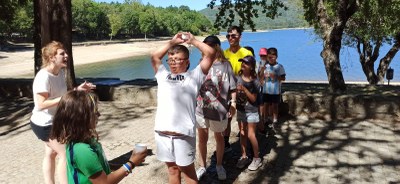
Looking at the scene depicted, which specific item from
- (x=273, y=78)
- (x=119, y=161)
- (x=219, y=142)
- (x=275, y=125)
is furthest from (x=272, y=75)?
(x=119, y=161)

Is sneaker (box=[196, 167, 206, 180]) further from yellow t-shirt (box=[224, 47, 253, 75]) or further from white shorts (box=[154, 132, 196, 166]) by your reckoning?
yellow t-shirt (box=[224, 47, 253, 75])

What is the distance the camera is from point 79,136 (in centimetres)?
242

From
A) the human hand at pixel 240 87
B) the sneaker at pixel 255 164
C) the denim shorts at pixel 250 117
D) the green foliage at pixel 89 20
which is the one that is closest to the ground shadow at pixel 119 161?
the sneaker at pixel 255 164

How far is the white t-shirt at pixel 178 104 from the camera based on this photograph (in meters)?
3.54

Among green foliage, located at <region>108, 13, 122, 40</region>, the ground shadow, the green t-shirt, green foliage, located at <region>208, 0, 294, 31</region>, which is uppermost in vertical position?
green foliage, located at <region>108, 13, 122, 40</region>

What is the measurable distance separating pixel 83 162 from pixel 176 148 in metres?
1.34

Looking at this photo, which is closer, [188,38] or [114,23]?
[188,38]

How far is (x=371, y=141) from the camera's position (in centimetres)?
609

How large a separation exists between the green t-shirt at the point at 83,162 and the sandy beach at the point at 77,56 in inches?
1720

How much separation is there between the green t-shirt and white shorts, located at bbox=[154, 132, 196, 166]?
118 cm

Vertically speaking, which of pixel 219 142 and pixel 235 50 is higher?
pixel 235 50

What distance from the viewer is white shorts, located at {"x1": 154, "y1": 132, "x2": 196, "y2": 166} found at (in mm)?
3590

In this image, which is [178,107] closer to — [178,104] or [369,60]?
[178,104]

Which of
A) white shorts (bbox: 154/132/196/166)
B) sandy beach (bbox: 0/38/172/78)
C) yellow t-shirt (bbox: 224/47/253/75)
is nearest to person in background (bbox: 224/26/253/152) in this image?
yellow t-shirt (bbox: 224/47/253/75)
